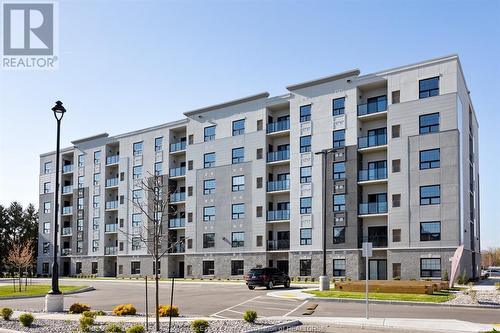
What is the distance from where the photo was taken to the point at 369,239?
155 feet

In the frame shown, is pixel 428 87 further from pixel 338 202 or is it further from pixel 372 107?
pixel 338 202

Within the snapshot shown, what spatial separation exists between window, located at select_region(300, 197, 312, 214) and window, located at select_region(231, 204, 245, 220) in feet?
23.6

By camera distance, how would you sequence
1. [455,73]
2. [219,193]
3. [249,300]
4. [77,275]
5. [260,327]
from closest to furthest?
[260,327] → [249,300] → [455,73] → [219,193] → [77,275]

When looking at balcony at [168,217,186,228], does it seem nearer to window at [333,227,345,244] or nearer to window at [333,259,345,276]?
window at [333,227,345,244]

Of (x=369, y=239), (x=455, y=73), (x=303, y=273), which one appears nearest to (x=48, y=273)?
(x=303, y=273)

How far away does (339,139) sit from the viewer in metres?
49.1

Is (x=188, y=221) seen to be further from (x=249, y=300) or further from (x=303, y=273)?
(x=249, y=300)

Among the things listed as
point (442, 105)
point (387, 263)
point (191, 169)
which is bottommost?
point (387, 263)

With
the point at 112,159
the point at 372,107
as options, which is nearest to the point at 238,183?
the point at 372,107

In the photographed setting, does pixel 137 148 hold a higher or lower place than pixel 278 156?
higher

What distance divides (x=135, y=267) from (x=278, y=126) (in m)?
26.0

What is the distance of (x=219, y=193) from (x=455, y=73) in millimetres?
26575

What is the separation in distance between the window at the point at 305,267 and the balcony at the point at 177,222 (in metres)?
16.8

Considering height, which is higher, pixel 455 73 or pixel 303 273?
pixel 455 73
